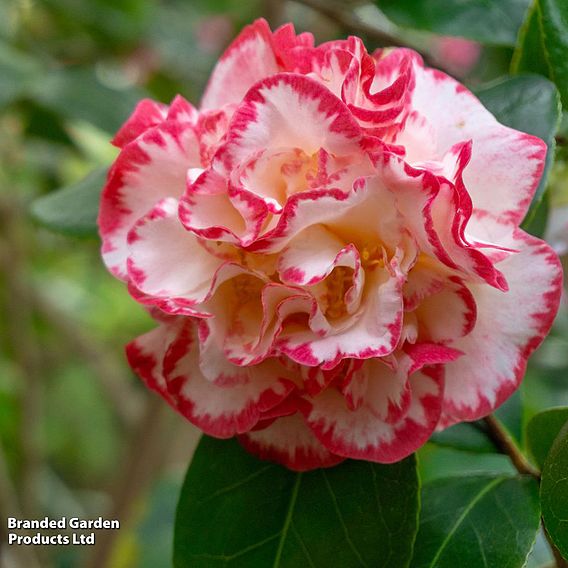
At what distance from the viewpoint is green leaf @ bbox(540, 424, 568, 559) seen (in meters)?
0.52

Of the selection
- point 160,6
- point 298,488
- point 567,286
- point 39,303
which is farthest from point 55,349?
point 298,488

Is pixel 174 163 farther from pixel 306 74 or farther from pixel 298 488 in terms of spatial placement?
pixel 298 488

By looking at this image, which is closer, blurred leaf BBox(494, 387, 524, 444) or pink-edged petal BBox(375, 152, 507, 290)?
pink-edged petal BBox(375, 152, 507, 290)

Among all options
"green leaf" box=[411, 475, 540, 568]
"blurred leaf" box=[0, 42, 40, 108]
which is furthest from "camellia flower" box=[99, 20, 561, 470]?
"blurred leaf" box=[0, 42, 40, 108]

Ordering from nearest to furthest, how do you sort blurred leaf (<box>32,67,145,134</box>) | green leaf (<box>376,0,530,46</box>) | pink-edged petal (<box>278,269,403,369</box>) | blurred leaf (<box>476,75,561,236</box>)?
pink-edged petal (<box>278,269,403,369</box>) → blurred leaf (<box>476,75,561,236</box>) → green leaf (<box>376,0,530,46</box>) → blurred leaf (<box>32,67,145,134</box>)

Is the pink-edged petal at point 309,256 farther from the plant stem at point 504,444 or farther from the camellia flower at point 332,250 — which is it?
the plant stem at point 504,444

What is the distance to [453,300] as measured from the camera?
1.69ft

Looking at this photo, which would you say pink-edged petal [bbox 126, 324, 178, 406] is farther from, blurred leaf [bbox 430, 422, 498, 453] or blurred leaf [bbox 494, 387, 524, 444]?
blurred leaf [bbox 494, 387, 524, 444]

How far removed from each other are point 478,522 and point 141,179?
36 cm

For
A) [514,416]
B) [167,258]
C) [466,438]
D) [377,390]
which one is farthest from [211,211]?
[514,416]

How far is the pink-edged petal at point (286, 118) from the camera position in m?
0.48

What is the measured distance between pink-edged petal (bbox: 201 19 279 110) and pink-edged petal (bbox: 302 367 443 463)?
229 millimetres

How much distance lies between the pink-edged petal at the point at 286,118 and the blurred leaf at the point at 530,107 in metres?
0.17

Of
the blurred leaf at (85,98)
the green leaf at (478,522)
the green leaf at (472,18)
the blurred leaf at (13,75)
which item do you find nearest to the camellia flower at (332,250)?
the green leaf at (478,522)
